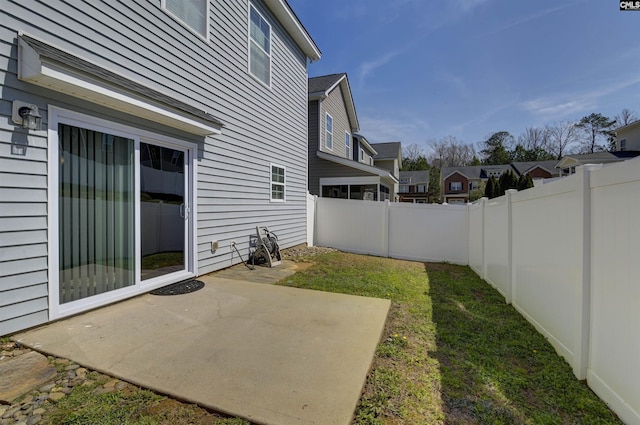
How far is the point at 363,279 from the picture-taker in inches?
213

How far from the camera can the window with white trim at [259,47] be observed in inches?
257

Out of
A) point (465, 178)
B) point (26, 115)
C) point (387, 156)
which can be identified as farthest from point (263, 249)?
point (465, 178)

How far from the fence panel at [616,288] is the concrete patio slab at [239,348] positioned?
1.59 m

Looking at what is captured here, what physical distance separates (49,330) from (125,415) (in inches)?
73.2

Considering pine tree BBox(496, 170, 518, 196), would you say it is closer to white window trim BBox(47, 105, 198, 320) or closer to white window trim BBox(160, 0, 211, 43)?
white window trim BBox(160, 0, 211, 43)

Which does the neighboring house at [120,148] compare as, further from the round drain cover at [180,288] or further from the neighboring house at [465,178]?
the neighboring house at [465,178]

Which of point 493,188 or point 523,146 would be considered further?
point 523,146

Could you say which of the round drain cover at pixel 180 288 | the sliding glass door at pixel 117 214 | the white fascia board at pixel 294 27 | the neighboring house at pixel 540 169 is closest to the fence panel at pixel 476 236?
the round drain cover at pixel 180 288

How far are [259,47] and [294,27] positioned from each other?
171 cm

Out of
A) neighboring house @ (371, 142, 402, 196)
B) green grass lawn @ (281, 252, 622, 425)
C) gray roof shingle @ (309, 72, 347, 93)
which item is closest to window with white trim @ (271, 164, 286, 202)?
green grass lawn @ (281, 252, 622, 425)

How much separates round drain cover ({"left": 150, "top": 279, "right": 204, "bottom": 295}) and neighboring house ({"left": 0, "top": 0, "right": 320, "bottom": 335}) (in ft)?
0.41

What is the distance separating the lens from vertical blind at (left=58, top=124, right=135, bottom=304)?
317cm

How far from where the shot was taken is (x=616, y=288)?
1.82 m

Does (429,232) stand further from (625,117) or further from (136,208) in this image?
(625,117)
